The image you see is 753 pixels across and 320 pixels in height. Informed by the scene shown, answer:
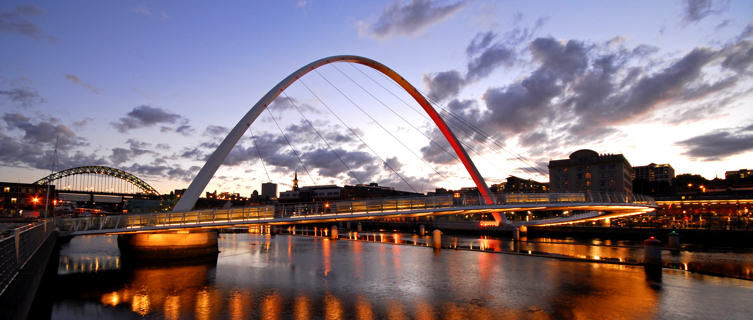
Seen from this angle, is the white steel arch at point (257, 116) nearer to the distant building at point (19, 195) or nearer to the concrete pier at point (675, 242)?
the concrete pier at point (675, 242)

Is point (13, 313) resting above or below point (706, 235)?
above

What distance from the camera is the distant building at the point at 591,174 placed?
300 feet

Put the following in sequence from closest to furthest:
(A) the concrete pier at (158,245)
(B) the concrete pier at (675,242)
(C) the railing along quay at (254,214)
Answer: (C) the railing along quay at (254,214) → (A) the concrete pier at (158,245) → (B) the concrete pier at (675,242)

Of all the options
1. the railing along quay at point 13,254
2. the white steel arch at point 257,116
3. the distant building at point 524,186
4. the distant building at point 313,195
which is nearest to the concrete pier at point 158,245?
the white steel arch at point 257,116

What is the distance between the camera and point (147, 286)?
67.7 ft

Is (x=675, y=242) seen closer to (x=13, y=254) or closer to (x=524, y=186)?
(x=13, y=254)

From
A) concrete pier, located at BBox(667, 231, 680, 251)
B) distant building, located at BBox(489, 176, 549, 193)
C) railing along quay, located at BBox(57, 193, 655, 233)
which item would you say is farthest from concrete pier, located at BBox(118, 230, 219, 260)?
distant building, located at BBox(489, 176, 549, 193)

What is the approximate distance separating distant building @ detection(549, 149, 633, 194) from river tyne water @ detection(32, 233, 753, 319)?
2998 inches

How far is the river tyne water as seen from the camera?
14.6 m

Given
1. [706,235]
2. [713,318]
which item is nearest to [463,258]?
[713,318]

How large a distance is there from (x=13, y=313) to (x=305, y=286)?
1314 cm

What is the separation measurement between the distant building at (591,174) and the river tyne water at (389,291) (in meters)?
76.1

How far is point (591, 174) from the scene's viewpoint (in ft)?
312

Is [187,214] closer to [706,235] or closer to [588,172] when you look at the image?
[706,235]
